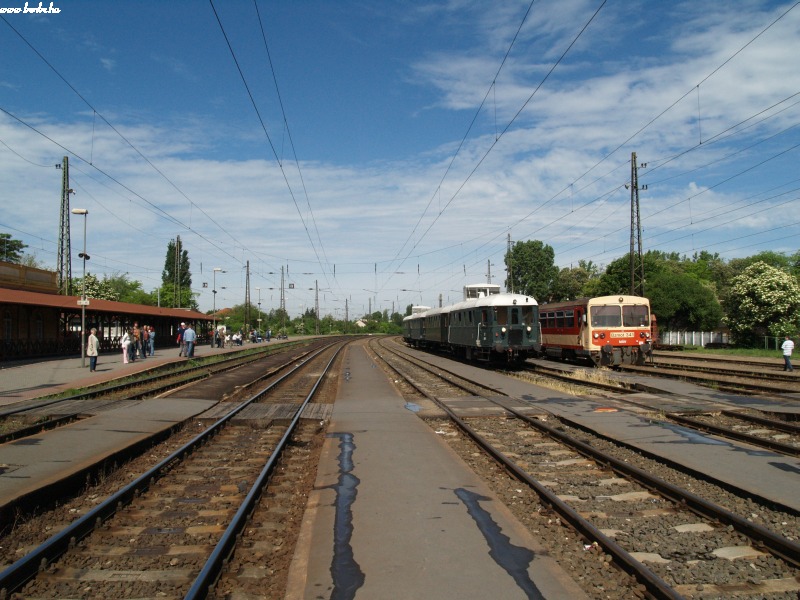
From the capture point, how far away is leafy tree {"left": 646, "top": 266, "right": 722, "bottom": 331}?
47.6m

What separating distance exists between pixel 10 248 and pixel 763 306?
80.1 meters

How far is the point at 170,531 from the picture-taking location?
5.65 metres

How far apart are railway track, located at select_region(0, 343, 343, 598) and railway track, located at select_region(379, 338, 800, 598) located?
275 centimetres

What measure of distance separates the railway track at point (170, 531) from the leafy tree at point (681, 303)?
44.0m

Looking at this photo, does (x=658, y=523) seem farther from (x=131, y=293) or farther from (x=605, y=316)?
(x=131, y=293)

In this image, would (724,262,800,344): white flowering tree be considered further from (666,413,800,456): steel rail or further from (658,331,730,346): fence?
(666,413,800,456): steel rail

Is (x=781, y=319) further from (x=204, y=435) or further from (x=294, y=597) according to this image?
(x=294, y=597)

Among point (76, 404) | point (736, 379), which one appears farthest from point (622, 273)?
point (76, 404)

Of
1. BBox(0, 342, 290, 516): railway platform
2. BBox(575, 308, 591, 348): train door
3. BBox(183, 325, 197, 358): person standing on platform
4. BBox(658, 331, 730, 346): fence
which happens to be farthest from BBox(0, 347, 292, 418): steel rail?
BBox(658, 331, 730, 346): fence

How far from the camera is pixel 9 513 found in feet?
18.5

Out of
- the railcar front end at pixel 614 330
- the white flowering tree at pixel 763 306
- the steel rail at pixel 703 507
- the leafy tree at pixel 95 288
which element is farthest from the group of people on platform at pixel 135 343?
the white flowering tree at pixel 763 306

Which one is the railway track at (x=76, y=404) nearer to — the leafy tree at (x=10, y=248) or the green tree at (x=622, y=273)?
the green tree at (x=622, y=273)

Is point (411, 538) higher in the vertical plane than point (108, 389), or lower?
lower

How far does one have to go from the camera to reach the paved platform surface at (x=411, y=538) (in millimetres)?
4227
